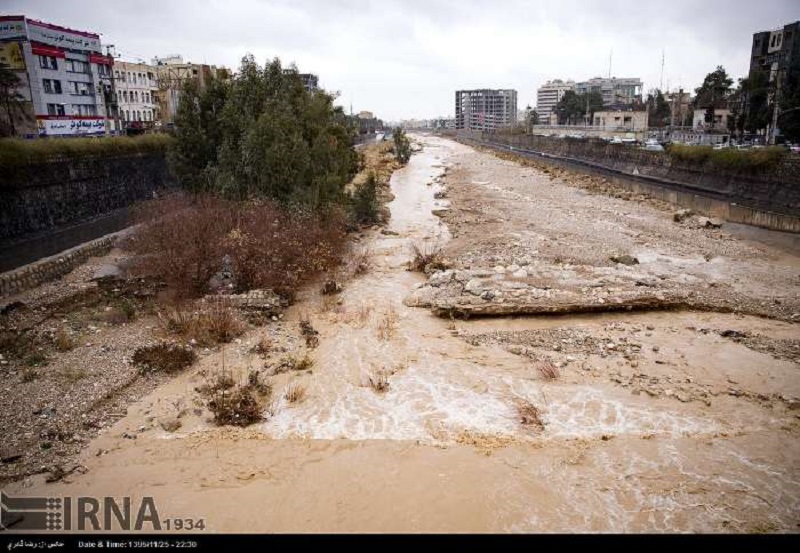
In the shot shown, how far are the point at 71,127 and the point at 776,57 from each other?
220 ft

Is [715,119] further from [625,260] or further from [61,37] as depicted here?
[61,37]

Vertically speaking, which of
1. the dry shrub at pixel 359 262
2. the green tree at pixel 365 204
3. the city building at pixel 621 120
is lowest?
the dry shrub at pixel 359 262

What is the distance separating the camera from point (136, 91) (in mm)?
59469

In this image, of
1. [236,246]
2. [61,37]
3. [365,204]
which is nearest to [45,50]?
[61,37]

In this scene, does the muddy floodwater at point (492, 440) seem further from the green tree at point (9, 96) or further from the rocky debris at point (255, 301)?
the green tree at point (9, 96)

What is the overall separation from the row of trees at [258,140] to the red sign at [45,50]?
29.5 m

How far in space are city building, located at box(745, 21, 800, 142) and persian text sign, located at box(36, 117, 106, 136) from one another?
52.0 m

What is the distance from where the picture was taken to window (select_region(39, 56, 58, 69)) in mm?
43472

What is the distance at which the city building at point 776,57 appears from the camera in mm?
44219

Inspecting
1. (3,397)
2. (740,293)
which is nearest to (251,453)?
(3,397)

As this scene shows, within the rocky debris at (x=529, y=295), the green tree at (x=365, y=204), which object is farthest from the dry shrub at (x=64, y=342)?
the green tree at (x=365, y=204)
